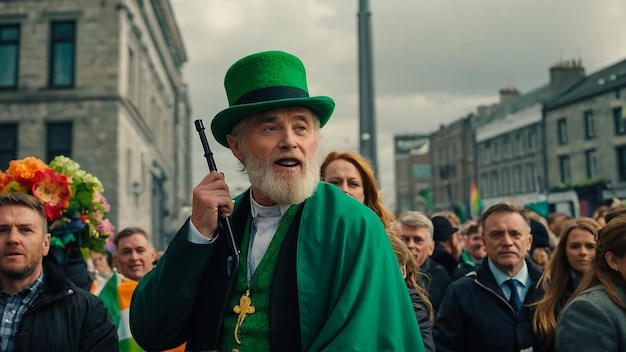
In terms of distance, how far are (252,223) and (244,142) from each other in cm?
33

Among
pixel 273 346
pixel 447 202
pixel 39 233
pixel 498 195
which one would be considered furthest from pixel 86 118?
pixel 447 202

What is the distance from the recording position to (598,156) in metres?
40.4

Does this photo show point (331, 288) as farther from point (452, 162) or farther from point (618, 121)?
point (452, 162)

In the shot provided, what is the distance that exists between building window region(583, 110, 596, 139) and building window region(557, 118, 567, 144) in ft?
6.99

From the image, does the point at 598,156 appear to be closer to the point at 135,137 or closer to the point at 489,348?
the point at 135,137

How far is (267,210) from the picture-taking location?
2.88m

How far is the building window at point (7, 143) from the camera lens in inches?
1067

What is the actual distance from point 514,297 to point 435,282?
1.18 meters

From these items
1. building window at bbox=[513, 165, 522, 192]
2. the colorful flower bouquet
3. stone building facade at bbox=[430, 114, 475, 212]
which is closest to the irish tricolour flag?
the colorful flower bouquet

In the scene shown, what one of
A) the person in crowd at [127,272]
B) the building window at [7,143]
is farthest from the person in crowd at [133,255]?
the building window at [7,143]

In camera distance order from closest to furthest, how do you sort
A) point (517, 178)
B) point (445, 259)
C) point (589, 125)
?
point (445, 259) → point (589, 125) → point (517, 178)

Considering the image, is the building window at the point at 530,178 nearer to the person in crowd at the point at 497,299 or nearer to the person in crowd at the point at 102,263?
A: the person in crowd at the point at 102,263

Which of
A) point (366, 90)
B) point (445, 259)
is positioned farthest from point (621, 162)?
point (445, 259)

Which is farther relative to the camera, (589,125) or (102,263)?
(589,125)
